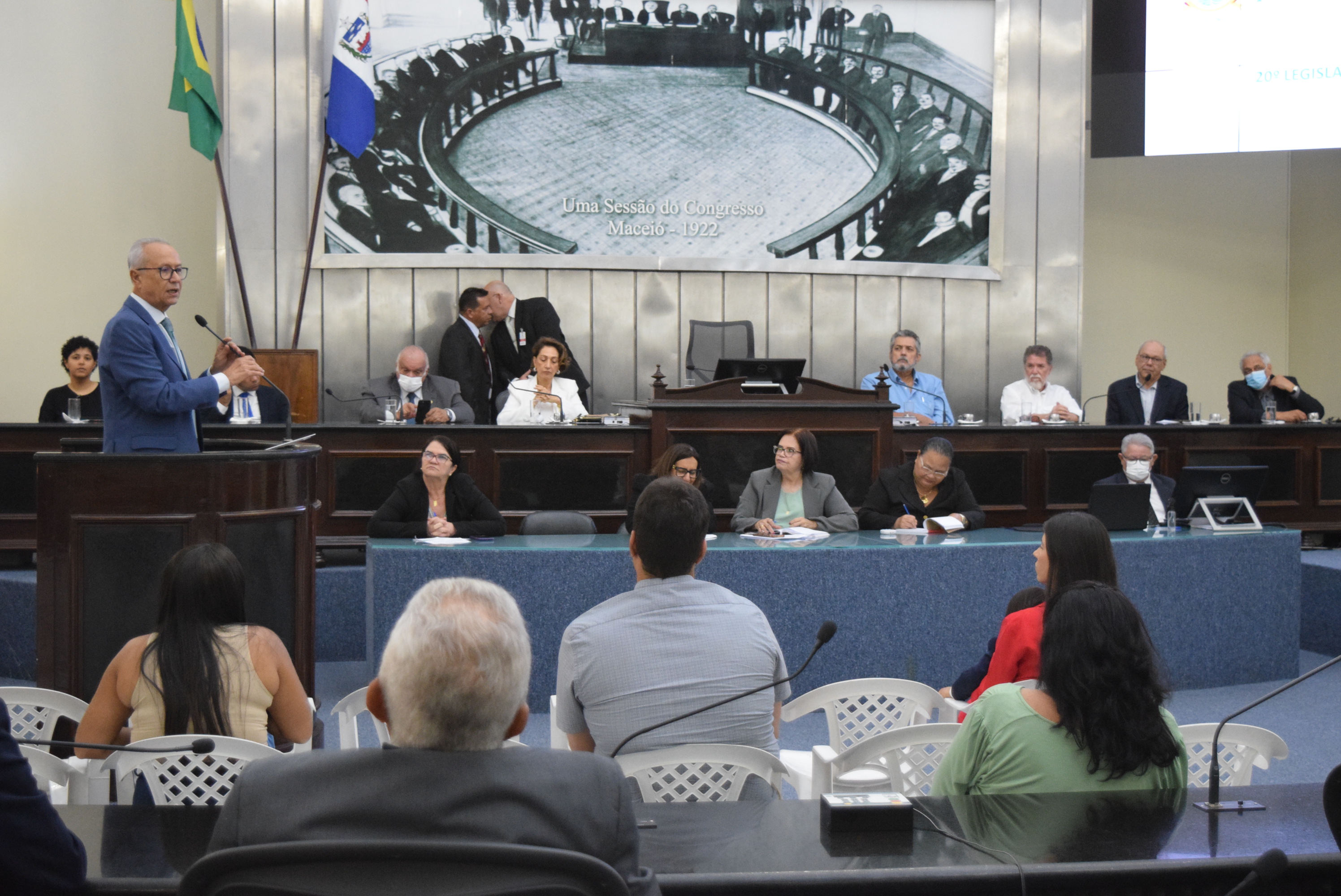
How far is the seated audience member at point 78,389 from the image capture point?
21.3 feet

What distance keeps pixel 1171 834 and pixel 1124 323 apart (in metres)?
8.23

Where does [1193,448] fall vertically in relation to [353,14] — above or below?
below

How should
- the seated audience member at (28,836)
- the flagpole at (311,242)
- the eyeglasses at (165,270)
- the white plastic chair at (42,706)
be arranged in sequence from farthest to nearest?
the flagpole at (311,242)
the eyeglasses at (165,270)
the white plastic chair at (42,706)
the seated audience member at (28,836)

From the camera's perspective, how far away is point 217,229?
7562mm

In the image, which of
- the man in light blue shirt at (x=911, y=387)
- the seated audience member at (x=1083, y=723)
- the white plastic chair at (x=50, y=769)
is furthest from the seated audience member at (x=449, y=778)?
the man in light blue shirt at (x=911, y=387)

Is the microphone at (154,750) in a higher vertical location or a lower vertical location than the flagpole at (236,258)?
lower

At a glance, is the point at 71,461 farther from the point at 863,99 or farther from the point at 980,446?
the point at 863,99

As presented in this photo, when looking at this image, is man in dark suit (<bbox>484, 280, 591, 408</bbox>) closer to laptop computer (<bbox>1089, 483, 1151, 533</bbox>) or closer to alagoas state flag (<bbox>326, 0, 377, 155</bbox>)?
alagoas state flag (<bbox>326, 0, 377, 155</bbox>)

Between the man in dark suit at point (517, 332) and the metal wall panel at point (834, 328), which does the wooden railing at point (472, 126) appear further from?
the metal wall panel at point (834, 328)

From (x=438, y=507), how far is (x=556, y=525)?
49 cm

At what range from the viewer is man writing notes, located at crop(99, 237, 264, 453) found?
3.30m

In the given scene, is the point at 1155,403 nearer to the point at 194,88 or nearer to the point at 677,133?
the point at 677,133

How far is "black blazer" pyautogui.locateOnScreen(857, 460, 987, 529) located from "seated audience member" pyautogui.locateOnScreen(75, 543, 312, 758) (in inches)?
132

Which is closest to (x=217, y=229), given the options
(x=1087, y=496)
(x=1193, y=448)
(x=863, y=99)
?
(x=863, y=99)
